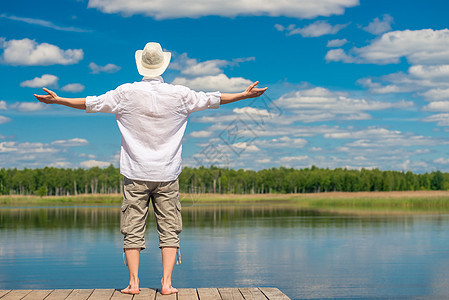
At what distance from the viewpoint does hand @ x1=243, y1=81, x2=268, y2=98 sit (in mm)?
4488

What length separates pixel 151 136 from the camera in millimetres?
4355

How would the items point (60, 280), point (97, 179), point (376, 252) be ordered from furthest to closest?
1. point (97, 179)
2. point (376, 252)
3. point (60, 280)

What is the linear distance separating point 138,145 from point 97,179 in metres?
103

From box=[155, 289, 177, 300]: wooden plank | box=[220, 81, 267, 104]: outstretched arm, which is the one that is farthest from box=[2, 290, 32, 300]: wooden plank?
box=[220, 81, 267, 104]: outstretched arm

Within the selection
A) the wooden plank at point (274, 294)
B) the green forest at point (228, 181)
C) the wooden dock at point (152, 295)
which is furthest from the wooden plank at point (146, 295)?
the green forest at point (228, 181)

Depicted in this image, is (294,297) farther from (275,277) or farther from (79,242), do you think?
(79,242)

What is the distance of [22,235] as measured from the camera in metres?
16.9

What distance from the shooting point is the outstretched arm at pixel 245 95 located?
177 inches

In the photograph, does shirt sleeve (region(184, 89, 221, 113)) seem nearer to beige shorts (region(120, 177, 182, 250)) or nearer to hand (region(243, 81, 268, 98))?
hand (region(243, 81, 268, 98))

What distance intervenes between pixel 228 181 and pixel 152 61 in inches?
3863

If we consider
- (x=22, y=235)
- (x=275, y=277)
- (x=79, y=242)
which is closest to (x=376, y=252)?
(x=275, y=277)

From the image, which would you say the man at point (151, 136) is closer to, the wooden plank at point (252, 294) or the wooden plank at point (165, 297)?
the wooden plank at point (165, 297)

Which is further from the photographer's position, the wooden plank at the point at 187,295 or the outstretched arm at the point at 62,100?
the outstretched arm at the point at 62,100

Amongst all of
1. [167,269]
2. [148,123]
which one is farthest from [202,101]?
[167,269]
